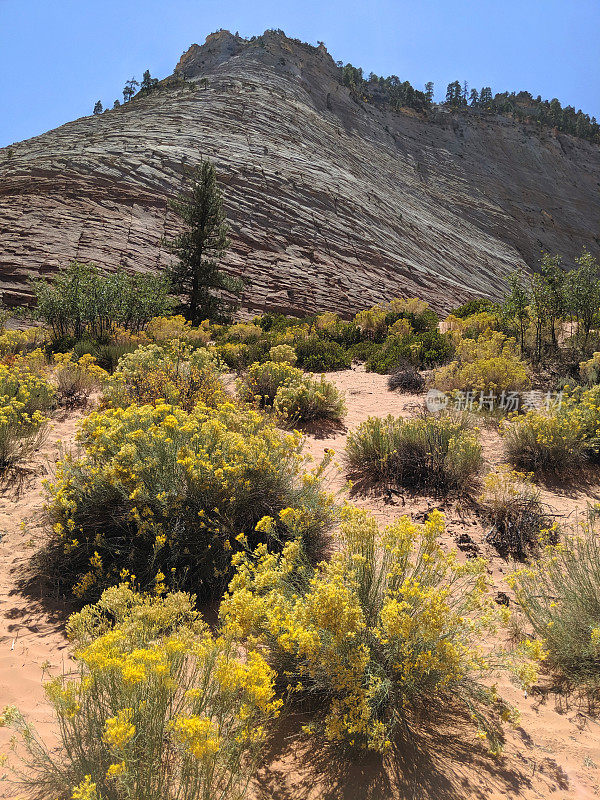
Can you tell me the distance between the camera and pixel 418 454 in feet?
16.6

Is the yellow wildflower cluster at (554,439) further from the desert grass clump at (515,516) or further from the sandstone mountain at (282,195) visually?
the sandstone mountain at (282,195)

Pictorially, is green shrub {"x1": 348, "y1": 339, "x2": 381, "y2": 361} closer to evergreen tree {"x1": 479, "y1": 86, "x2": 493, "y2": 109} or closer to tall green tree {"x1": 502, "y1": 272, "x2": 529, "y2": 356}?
tall green tree {"x1": 502, "y1": 272, "x2": 529, "y2": 356}

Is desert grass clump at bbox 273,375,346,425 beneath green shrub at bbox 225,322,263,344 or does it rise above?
beneath

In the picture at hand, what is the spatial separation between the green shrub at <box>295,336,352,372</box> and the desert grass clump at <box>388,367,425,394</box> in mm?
1832

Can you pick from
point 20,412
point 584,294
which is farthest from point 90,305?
point 584,294

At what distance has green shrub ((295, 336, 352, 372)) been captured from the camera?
10.4 m

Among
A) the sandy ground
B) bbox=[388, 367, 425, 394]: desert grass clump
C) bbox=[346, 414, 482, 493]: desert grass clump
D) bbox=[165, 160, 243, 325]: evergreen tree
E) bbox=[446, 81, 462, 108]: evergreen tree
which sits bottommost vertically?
the sandy ground

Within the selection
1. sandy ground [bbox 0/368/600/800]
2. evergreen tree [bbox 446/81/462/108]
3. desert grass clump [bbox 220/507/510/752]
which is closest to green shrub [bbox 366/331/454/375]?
desert grass clump [bbox 220/507/510/752]

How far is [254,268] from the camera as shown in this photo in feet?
73.6

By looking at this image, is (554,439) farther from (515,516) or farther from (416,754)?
(416,754)

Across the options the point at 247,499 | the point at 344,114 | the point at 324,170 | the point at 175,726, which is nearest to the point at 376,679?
the point at 175,726

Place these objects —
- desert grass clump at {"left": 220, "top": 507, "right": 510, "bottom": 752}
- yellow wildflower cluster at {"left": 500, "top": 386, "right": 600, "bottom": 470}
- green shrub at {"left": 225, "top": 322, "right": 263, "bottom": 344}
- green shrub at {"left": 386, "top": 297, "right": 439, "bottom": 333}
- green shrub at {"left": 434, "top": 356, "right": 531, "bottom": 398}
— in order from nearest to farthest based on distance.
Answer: desert grass clump at {"left": 220, "top": 507, "right": 510, "bottom": 752} → yellow wildflower cluster at {"left": 500, "top": 386, "right": 600, "bottom": 470} → green shrub at {"left": 434, "top": 356, "right": 531, "bottom": 398} → green shrub at {"left": 225, "top": 322, "right": 263, "bottom": 344} → green shrub at {"left": 386, "top": 297, "right": 439, "bottom": 333}

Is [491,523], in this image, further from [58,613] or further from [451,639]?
[58,613]

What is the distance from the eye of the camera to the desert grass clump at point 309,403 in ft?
22.3
